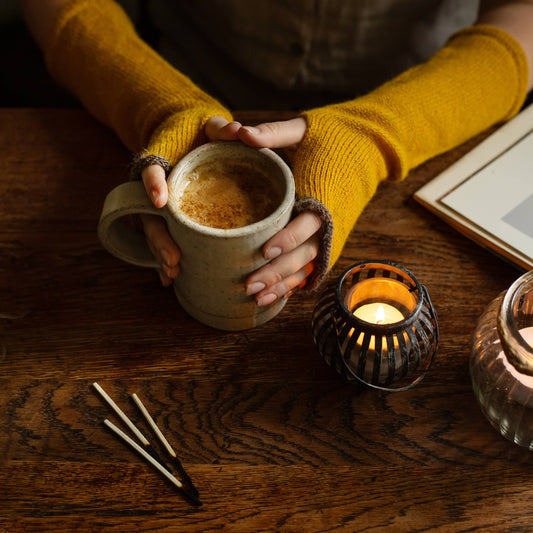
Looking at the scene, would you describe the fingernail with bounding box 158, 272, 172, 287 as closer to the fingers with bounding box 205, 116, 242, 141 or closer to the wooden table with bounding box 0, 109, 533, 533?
the wooden table with bounding box 0, 109, 533, 533

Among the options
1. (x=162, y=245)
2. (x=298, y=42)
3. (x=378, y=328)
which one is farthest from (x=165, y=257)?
(x=298, y=42)

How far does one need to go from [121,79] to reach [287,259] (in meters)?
0.41

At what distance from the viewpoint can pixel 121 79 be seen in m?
0.79

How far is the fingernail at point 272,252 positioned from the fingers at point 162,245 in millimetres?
94

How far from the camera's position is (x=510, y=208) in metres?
0.71

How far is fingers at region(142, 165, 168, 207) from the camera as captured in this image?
1.70 feet

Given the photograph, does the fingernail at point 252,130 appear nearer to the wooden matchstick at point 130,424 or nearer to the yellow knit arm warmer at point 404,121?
the yellow knit arm warmer at point 404,121

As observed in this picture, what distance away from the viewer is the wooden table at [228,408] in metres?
0.53

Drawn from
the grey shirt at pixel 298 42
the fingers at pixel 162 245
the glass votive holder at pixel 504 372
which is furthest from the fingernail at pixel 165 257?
the grey shirt at pixel 298 42

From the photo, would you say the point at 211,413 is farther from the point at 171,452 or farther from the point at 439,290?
the point at 439,290

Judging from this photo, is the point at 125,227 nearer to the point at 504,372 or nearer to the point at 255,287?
the point at 255,287

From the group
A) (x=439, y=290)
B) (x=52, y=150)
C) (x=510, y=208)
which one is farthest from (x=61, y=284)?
(x=510, y=208)

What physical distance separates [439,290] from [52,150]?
587 millimetres

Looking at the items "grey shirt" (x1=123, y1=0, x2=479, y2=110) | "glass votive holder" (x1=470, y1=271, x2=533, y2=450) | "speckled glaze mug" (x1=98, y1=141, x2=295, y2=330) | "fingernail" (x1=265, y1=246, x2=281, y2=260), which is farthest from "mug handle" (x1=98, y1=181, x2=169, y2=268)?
"grey shirt" (x1=123, y1=0, x2=479, y2=110)
